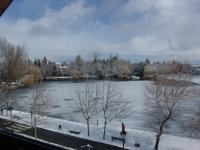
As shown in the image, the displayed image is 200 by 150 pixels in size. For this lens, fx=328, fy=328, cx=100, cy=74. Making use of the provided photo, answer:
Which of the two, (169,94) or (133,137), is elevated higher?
(169,94)

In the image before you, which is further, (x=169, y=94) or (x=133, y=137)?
(x=133, y=137)

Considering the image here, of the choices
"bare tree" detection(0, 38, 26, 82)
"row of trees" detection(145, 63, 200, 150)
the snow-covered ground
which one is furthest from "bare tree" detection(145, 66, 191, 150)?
"bare tree" detection(0, 38, 26, 82)

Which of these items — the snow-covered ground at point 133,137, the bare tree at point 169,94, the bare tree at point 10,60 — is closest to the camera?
the snow-covered ground at point 133,137

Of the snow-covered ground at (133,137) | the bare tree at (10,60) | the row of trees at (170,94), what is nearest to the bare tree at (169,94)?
the row of trees at (170,94)

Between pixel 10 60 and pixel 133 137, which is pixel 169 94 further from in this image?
pixel 10 60

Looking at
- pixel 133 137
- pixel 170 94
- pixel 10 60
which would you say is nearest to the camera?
pixel 170 94

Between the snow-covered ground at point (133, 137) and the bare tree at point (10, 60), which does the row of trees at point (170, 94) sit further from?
the bare tree at point (10, 60)

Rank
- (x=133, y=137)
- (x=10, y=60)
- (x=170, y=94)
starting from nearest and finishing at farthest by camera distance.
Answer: (x=170, y=94), (x=133, y=137), (x=10, y=60)

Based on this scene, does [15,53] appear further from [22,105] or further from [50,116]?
[50,116]

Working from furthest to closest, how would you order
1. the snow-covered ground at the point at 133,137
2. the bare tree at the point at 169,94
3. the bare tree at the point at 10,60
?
1. the bare tree at the point at 10,60
2. the bare tree at the point at 169,94
3. the snow-covered ground at the point at 133,137

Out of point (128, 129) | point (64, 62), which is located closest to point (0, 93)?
point (128, 129)

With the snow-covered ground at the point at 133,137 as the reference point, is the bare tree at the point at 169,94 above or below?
above

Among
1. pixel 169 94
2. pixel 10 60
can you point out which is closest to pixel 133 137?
pixel 169 94

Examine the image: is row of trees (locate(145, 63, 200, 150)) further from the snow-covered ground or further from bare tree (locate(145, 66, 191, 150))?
the snow-covered ground
